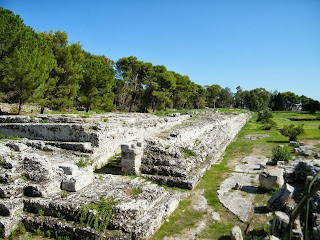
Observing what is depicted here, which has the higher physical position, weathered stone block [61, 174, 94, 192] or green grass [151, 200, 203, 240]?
weathered stone block [61, 174, 94, 192]

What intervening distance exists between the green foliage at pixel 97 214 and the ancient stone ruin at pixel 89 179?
0.02 meters

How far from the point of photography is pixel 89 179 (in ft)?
19.7

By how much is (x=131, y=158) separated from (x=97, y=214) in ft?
10.1

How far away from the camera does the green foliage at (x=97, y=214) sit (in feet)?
14.7

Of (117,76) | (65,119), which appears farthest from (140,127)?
(117,76)

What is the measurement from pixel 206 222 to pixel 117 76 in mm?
35070

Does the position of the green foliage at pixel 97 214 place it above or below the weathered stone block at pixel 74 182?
below

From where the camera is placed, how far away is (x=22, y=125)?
31.5 ft

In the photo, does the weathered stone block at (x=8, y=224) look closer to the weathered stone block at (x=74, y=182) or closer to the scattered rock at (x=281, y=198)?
the weathered stone block at (x=74, y=182)

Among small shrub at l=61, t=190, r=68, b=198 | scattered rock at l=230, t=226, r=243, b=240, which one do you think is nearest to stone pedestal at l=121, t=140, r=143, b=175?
small shrub at l=61, t=190, r=68, b=198

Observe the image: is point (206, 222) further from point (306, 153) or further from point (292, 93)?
point (292, 93)

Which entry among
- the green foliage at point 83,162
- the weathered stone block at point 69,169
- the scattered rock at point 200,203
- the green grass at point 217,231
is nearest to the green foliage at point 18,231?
the weathered stone block at point 69,169

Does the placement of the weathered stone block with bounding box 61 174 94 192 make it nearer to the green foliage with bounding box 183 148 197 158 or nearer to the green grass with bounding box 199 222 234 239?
the green grass with bounding box 199 222 234 239

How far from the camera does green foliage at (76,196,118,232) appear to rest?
176 inches
